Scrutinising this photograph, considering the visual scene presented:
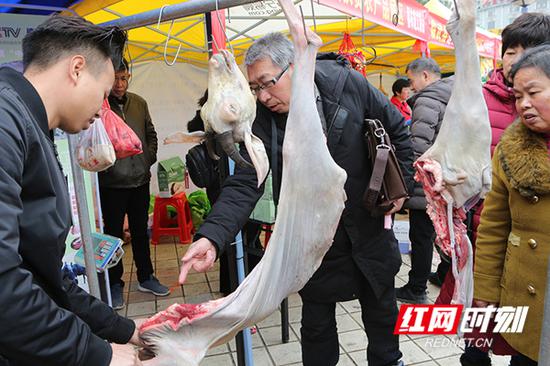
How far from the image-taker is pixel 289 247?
131 cm

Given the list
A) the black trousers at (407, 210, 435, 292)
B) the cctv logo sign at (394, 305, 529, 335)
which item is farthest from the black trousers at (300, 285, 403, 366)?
the black trousers at (407, 210, 435, 292)

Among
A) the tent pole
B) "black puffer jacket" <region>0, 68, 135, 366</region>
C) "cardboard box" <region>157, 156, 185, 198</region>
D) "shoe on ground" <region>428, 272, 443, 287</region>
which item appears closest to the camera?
"black puffer jacket" <region>0, 68, 135, 366</region>

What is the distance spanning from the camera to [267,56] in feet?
5.55

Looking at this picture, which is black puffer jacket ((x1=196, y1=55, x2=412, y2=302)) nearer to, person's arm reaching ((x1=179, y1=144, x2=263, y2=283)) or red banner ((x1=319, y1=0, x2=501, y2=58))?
person's arm reaching ((x1=179, y1=144, x2=263, y2=283))

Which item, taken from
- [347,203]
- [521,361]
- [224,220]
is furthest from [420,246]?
[224,220]

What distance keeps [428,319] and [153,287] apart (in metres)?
3.34

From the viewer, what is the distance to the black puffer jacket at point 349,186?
6.37 feet

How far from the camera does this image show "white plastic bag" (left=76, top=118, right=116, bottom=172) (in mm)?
2121

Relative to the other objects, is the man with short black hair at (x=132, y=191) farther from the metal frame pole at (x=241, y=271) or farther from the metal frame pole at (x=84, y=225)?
the metal frame pole at (x=241, y=271)

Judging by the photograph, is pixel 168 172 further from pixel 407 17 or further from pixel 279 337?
pixel 407 17

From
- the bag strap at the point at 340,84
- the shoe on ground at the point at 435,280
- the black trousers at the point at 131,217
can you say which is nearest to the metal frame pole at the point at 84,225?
the bag strap at the point at 340,84

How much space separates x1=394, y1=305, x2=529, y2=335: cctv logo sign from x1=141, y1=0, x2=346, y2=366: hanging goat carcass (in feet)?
1.75

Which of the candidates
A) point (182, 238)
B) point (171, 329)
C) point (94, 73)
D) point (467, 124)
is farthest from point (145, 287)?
point (467, 124)

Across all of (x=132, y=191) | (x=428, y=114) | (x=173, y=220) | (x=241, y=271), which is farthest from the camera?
(x=173, y=220)
